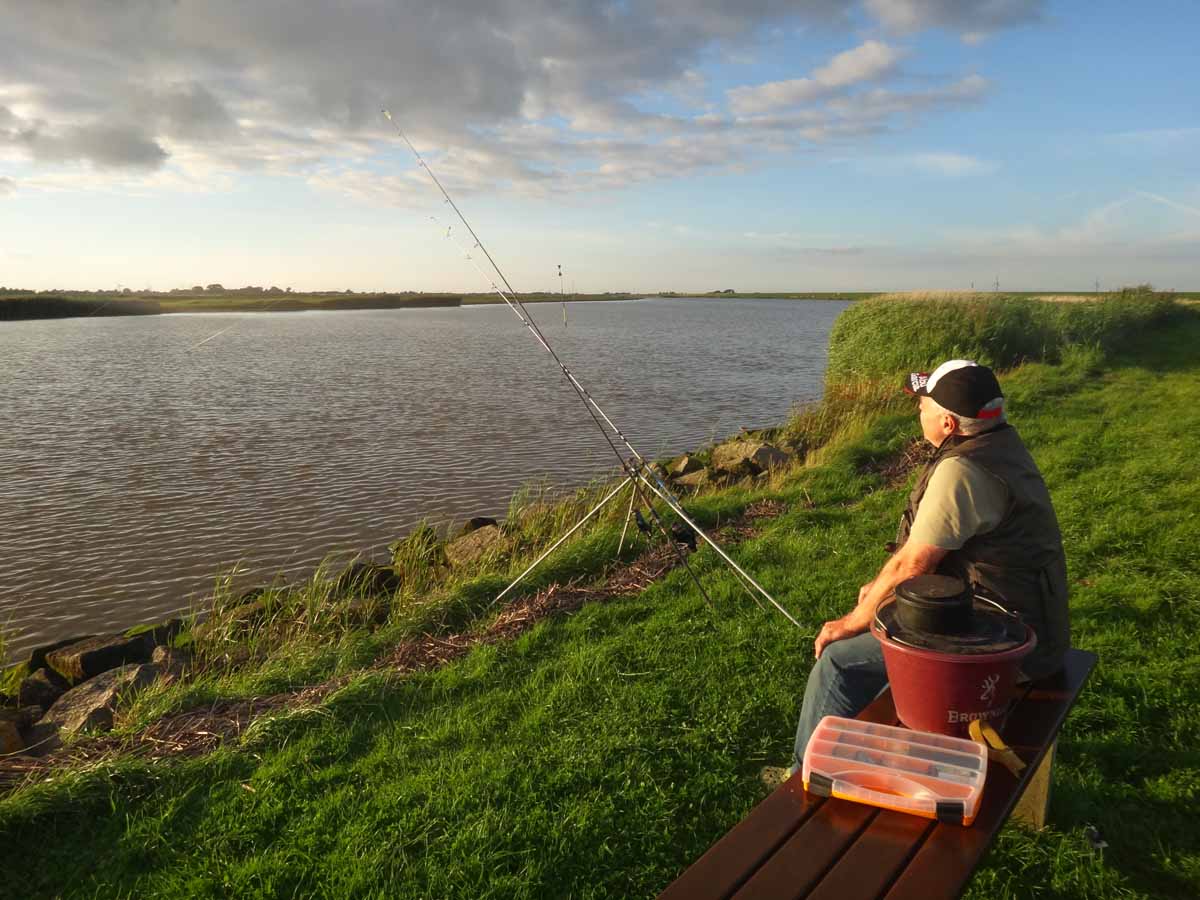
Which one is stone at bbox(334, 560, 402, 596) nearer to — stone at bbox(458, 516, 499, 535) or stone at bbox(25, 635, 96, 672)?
stone at bbox(458, 516, 499, 535)

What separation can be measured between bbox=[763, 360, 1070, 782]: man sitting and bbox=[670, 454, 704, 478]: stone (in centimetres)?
997

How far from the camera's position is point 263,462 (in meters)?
15.0

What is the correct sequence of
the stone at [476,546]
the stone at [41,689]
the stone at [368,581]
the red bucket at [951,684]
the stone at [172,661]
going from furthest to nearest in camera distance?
the stone at [476,546]
the stone at [368,581]
the stone at [41,689]
the stone at [172,661]
the red bucket at [951,684]

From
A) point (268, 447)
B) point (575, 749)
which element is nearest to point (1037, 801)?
point (575, 749)

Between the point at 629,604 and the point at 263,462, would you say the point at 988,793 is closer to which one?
the point at 629,604

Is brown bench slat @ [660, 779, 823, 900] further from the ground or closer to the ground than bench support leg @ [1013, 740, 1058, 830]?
further from the ground

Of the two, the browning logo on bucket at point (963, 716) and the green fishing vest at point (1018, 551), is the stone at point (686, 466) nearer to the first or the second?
the green fishing vest at point (1018, 551)

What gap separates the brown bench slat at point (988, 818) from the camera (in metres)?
2.06

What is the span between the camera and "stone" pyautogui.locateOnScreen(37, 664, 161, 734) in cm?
520

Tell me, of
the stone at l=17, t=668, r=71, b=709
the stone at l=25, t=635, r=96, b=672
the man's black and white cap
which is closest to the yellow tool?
the man's black and white cap

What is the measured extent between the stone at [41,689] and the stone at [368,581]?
2.46 m

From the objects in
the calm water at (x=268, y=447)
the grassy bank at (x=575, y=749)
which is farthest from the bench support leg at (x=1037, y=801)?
the calm water at (x=268, y=447)

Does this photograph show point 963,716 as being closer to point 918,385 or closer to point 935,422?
point 935,422

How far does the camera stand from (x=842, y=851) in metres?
2.22
